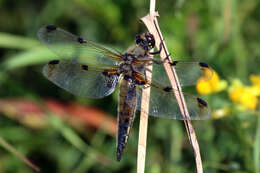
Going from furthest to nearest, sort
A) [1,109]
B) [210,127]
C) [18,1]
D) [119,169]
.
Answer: [18,1] → [1,109] → [119,169] → [210,127]

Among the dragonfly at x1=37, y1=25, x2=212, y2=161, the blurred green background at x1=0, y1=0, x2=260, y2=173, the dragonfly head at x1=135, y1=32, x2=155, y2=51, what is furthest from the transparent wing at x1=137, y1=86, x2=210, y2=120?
the blurred green background at x1=0, y1=0, x2=260, y2=173

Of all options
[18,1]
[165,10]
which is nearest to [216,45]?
[165,10]

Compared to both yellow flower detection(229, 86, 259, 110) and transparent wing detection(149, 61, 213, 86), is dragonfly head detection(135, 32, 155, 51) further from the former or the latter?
yellow flower detection(229, 86, 259, 110)

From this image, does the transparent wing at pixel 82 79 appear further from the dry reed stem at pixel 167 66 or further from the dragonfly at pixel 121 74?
the dry reed stem at pixel 167 66

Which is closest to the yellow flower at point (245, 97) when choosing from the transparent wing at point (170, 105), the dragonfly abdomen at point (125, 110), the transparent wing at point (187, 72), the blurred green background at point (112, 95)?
the blurred green background at point (112, 95)

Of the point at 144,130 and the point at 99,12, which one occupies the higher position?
the point at 99,12

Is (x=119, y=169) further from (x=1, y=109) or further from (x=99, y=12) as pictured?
(x=99, y=12)

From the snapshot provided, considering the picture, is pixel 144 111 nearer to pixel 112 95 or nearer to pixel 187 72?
pixel 187 72
